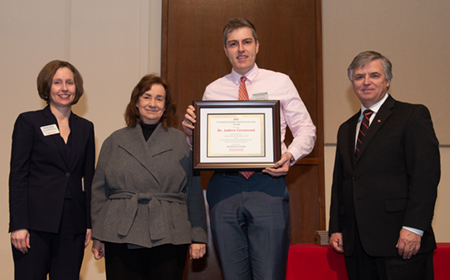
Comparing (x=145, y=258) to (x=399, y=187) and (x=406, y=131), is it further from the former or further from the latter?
(x=406, y=131)

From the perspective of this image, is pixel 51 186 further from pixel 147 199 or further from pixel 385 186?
pixel 385 186

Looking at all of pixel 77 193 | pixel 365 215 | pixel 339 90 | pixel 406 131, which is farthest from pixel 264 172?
pixel 339 90

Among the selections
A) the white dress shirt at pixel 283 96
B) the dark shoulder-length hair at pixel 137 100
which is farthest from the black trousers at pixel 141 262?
the white dress shirt at pixel 283 96

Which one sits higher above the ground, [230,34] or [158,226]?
[230,34]

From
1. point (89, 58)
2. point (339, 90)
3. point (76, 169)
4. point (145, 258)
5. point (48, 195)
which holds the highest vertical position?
point (89, 58)

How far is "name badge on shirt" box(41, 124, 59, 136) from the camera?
6.61ft

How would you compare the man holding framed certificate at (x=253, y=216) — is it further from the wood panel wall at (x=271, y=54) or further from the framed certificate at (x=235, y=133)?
the wood panel wall at (x=271, y=54)

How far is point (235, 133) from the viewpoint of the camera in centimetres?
186

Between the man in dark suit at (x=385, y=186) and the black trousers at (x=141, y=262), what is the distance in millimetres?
934

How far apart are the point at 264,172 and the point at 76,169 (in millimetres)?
1084

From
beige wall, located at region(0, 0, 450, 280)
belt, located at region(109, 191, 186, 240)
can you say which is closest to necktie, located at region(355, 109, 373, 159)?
belt, located at region(109, 191, 186, 240)

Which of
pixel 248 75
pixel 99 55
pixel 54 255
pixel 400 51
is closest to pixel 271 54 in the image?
pixel 400 51

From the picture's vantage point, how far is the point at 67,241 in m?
1.95

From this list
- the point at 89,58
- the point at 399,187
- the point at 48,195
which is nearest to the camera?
the point at 399,187
